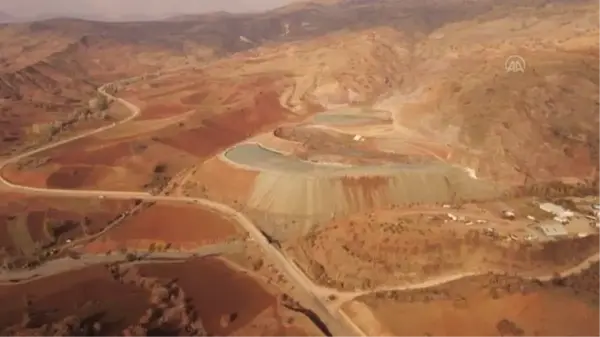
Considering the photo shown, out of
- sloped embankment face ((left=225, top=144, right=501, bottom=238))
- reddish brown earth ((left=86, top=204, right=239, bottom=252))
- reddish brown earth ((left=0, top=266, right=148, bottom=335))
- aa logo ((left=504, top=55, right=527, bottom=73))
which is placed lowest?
reddish brown earth ((left=86, top=204, right=239, bottom=252))

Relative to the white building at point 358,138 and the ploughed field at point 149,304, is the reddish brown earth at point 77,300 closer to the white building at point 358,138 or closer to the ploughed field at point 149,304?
the ploughed field at point 149,304

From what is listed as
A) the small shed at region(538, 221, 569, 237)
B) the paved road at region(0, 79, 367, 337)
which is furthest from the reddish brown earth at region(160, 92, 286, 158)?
the small shed at region(538, 221, 569, 237)

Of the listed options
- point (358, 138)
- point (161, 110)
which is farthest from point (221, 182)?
point (161, 110)

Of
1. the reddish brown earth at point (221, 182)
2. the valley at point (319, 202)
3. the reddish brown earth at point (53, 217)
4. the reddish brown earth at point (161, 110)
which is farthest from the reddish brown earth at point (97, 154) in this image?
the reddish brown earth at point (161, 110)

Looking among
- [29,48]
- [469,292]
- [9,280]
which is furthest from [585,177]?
[29,48]

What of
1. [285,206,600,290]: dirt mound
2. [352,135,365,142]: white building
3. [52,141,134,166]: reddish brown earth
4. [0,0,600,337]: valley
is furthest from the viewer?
[352,135,365,142]: white building

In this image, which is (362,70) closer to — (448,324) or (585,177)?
(585,177)

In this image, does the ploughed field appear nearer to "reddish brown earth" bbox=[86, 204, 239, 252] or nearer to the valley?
the valley
